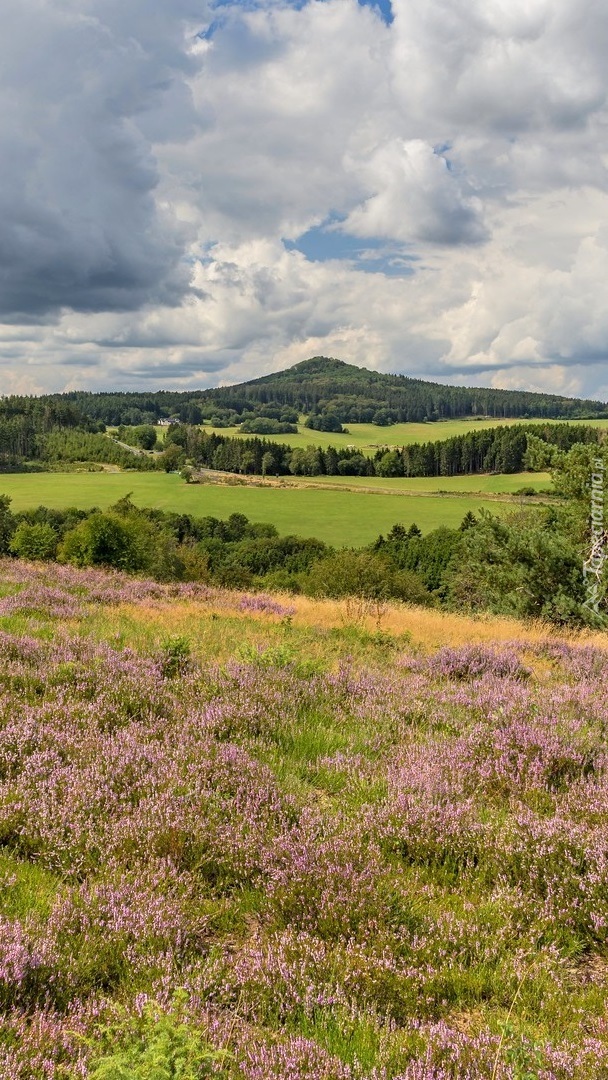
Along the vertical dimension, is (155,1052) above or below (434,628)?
above

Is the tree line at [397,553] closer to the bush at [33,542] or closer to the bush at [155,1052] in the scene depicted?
the bush at [33,542]

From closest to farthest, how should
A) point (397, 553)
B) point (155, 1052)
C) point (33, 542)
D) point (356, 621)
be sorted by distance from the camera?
point (155, 1052)
point (356, 621)
point (33, 542)
point (397, 553)

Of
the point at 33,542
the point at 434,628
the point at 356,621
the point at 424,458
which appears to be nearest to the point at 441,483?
the point at 424,458

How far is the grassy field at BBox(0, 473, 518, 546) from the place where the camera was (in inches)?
4405

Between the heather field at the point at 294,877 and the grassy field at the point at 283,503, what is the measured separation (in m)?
97.3

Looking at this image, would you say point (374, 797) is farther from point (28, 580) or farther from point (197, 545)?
point (197, 545)

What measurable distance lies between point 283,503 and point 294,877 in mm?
125926

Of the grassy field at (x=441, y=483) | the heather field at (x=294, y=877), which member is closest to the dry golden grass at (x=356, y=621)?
the heather field at (x=294, y=877)

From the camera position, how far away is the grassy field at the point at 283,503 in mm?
111875

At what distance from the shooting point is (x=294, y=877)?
367 centimetres

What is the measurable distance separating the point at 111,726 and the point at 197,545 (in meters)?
98.0

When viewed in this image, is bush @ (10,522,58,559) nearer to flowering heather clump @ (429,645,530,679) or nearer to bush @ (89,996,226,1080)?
flowering heather clump @ (429,645,530,679)

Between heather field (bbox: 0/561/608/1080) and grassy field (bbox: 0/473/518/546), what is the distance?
97326 millimetres

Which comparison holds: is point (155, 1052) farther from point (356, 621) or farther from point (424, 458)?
point (424, 458)
